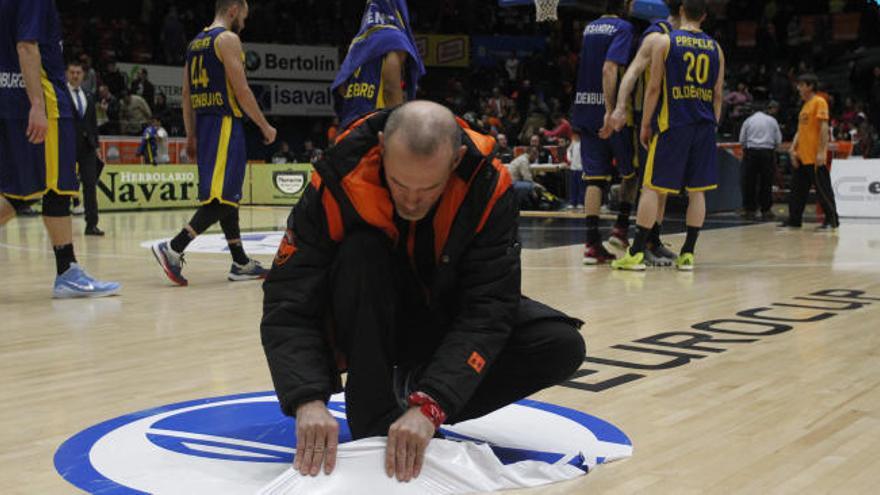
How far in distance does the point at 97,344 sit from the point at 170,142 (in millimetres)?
13989

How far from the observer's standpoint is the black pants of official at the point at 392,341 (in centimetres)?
241

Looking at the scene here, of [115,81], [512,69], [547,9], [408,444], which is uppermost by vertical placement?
[512,69]

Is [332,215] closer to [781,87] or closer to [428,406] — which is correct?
[428,406]

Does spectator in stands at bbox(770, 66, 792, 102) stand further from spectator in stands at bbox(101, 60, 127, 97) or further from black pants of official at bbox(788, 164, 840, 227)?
spectator in stands at bbox(101, 60, 127, 97)

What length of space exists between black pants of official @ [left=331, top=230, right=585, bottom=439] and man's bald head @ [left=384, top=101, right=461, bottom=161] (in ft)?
1.07

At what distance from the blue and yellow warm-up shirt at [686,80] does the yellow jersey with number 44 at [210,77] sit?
9.46 ft

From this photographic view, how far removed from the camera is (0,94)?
5559 millimetres

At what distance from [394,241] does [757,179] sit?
12.4 m

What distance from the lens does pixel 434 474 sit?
240 cm

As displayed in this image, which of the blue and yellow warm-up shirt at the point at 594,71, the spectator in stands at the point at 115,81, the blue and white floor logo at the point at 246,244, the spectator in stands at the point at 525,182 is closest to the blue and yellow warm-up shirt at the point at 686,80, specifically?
the blue and yellow warm-up shirt at the point at 594,71

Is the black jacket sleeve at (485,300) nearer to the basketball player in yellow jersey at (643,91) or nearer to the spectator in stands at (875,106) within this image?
the basketball player in yellow jersey at (643,91)

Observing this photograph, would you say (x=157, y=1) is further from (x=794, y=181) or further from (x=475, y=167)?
(x=475, y=167)

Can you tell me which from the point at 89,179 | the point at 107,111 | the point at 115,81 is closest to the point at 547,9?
the point at 89,179

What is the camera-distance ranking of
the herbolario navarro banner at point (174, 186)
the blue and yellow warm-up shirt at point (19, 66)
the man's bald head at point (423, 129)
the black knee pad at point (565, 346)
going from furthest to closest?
the herbolario navarro banner at point (174, 186)
the blue and yellow warm-up shirt at point (19, 66)
the black knee pad at point (565, 346)
the man's bald head at point (423, 129)
